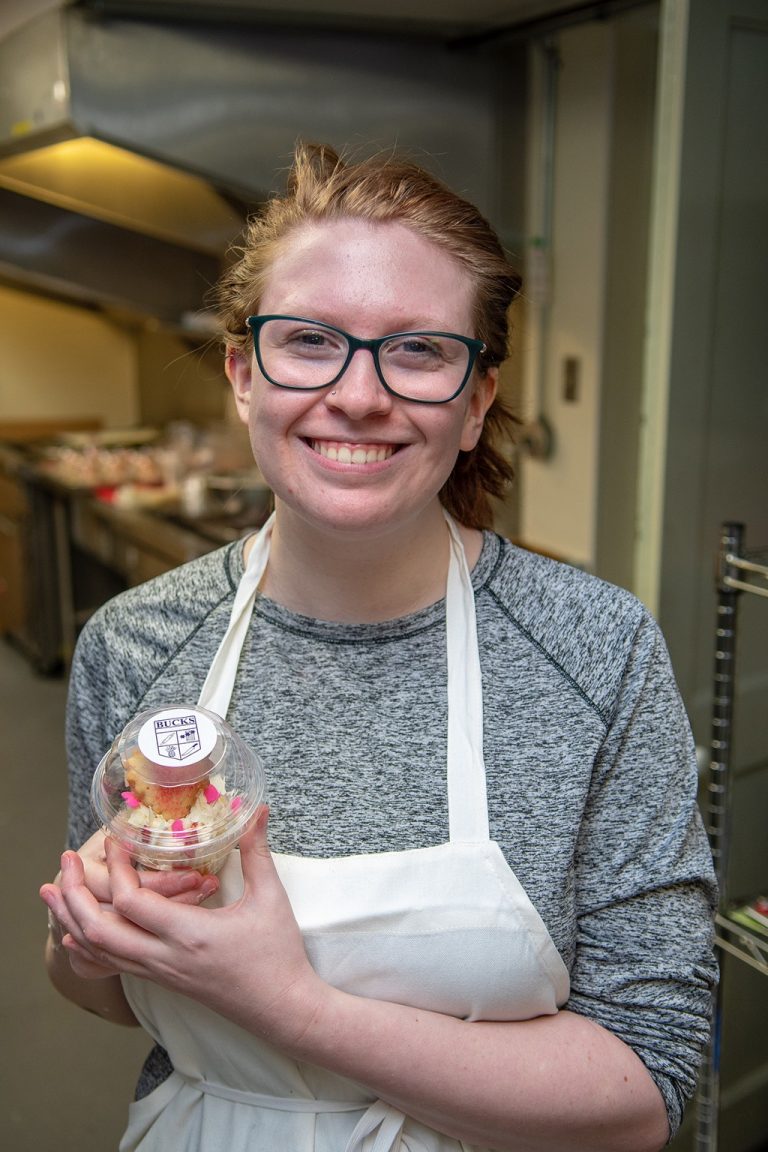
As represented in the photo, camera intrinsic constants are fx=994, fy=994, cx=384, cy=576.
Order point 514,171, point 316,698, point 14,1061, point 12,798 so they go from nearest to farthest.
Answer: point 316,698 < point 14,1061 < point 514,171 < point 12,798

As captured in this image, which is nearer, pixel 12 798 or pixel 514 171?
pixel 514 171

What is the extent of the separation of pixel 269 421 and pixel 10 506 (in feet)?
13.6

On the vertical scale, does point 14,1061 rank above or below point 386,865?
below

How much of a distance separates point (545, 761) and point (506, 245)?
8.22 feet

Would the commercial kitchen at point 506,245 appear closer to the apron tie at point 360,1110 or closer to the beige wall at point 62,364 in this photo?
the apron tie at point 360,1110

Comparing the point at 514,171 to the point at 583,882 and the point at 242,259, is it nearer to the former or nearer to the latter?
the point at 242,259

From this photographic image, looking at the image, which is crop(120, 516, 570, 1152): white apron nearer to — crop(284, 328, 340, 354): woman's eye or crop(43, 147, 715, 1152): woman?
crop(43, 147, 715, 1152): woman

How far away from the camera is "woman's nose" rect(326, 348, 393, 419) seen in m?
0.92

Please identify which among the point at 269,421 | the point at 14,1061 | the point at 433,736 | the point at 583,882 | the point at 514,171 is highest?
the point at 514,171

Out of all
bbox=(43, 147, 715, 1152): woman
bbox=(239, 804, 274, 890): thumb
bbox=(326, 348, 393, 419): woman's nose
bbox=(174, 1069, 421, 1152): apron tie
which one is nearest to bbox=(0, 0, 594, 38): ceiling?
bbox=(43, 147, 715, 1152): woman

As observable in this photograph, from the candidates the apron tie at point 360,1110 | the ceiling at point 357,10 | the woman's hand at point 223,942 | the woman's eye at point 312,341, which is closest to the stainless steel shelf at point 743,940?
the apron tie at point 360,1110

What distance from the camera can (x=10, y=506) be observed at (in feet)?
15.6

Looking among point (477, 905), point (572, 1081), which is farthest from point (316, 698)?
point (572, 1081)

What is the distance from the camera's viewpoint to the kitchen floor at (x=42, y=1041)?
7.18 ft
